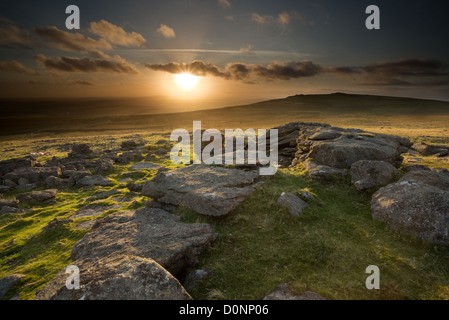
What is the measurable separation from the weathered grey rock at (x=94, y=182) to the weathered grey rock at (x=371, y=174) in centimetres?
1747

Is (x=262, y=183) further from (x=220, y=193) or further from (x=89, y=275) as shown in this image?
(x=89, y=275)

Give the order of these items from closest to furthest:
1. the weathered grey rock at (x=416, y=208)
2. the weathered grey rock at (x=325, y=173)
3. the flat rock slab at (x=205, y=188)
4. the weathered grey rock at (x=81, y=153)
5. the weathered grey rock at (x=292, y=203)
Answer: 1. the weathered grey rock at (x=416, y=208)
2. the weathered grey rock at (x=292, y=203)
3. the flat rock slab at (x=205, y=188)
4. the weathered grey rock at (x=325, y=173)
5. the weathered grey rock at (x=81, y=153)

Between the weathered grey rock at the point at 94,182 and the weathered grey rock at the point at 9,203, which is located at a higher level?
the weathered grey rock at the point at 94,182

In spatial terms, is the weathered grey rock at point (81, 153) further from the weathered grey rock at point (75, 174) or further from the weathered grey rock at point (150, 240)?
the weathered grey rock at point (150, 240)

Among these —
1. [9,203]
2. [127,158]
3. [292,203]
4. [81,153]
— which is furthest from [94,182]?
[292,203]

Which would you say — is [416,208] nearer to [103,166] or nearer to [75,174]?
[75,174]

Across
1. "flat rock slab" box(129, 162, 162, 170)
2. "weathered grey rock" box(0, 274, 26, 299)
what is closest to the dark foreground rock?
"weathered grey rock" box(0, 274, 26, 299)

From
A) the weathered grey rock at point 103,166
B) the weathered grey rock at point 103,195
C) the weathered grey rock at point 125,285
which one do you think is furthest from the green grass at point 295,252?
the weathered grey rock at point 103,166

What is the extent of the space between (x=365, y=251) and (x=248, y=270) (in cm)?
397

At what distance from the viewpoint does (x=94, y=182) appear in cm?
1922

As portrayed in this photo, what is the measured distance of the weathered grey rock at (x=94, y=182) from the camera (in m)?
18.9

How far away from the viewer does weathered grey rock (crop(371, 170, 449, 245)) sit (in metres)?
8.12

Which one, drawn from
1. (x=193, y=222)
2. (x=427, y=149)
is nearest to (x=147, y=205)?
(x=193, y=222)

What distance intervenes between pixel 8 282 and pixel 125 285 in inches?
220
